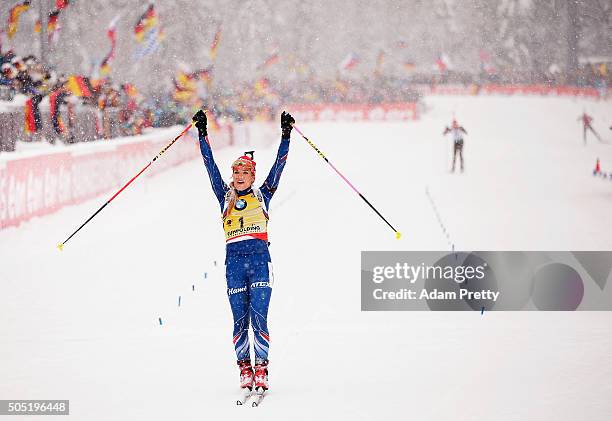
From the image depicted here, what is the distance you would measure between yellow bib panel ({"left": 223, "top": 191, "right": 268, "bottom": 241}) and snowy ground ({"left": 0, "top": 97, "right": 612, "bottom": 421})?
47.6 inches

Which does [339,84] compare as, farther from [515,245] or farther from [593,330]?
[593,330]

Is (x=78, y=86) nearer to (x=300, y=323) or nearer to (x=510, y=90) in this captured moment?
(x=300, y=323)

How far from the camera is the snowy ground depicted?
289 inches

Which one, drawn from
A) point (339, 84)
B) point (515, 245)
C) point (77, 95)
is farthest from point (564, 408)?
point (339, 84)

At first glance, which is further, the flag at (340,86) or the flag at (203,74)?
the flag at (340,86)

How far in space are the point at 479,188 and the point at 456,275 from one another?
1507 centimetres

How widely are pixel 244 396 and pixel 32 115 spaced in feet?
60.8

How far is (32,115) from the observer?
80.0ft

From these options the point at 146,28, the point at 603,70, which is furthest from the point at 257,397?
the point at 603,70

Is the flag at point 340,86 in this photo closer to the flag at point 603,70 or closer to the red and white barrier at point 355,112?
the red and white barrier at point 355,112

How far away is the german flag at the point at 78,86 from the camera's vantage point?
2800 cm

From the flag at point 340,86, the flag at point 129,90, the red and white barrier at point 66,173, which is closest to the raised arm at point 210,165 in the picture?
the red and white barrier at point 66,173

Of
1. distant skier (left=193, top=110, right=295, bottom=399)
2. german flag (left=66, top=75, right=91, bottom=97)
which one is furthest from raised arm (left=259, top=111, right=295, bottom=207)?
german flag (left=66, top=75, right=91, bottom=97)

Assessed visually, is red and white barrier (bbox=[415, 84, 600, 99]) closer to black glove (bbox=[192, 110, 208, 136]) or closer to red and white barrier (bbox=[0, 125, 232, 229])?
red and white barrier (bbox=[0, 125, 232, 229])
